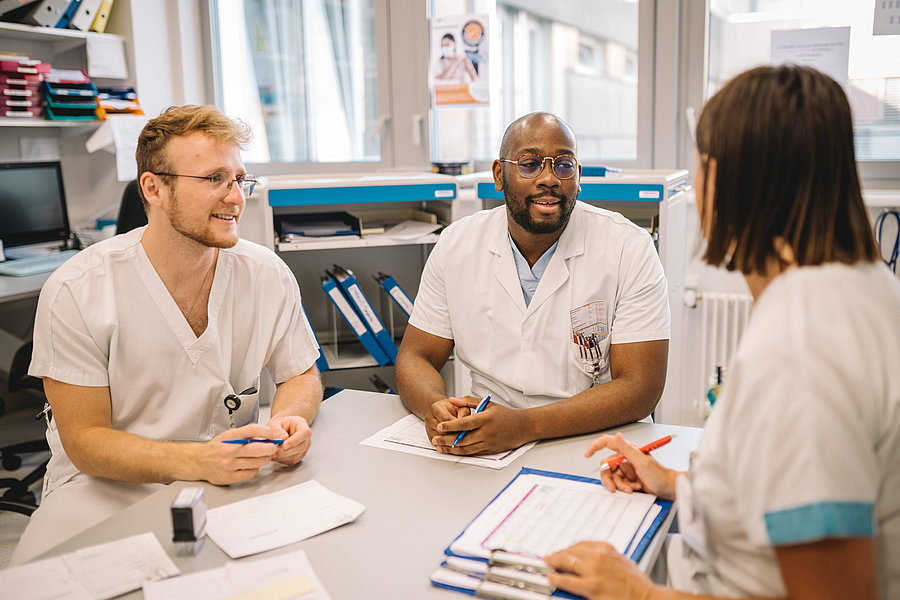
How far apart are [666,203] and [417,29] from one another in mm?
1682

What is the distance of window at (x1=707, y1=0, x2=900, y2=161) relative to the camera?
2.75 meters

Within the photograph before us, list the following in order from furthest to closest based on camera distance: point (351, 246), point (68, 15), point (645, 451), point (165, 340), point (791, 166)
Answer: point (68, 15)
point (351, 246)
point (165, 340)
point (645, 451)
point (791, 166)

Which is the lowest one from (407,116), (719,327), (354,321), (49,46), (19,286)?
(719,327)

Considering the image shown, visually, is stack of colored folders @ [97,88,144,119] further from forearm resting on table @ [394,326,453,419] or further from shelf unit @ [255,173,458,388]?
forearm resting on table @ [394,326,453,419]

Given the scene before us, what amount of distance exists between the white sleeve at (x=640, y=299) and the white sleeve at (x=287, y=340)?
724 millimetres

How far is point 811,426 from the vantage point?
2.43 ft

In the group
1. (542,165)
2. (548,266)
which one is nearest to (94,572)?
(548,266)

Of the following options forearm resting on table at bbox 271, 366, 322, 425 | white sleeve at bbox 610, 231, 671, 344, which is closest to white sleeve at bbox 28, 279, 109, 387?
forearm resting on table at bbox 271, 366, 322, 425

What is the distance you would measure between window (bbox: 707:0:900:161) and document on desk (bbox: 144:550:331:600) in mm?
2351

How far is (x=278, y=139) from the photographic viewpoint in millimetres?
3797

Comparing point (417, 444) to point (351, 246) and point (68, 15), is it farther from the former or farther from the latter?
point (68, 15)

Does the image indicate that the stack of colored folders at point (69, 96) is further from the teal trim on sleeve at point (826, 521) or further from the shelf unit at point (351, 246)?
the teal trim on sleeve at point (826, 521)

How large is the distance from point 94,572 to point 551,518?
65 centimetres

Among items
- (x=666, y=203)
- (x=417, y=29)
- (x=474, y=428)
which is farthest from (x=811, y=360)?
(x=417, y=29)
